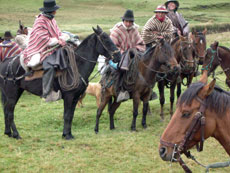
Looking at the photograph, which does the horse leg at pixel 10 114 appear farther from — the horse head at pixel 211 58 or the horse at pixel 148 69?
the horse head at pixel 211 58

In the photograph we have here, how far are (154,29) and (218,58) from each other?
224 cm

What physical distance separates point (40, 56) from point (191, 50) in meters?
4.69

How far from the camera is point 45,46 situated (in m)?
7.69

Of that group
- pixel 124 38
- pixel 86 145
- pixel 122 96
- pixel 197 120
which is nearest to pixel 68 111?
pixel 86 145

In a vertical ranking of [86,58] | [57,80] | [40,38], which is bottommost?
[57,80]

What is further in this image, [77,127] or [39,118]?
[39,118]

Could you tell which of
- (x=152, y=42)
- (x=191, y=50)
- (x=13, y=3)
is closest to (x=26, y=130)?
(x=152, y=42)

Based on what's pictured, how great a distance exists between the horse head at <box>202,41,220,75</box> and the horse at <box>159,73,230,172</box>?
670 centimetres

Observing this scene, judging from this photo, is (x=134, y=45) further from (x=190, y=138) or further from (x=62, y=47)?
(x=190, y=138)

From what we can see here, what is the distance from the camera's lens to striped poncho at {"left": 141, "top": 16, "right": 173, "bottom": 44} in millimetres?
9914

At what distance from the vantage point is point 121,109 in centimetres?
1138

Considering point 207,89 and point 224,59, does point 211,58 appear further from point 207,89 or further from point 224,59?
point 207,89

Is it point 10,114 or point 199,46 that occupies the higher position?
point 199,46

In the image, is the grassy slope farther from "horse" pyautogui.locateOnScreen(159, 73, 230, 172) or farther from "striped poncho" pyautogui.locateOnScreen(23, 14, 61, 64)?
"horse" pyautogui.locateOnScreen(159, 73, 230, 172)
